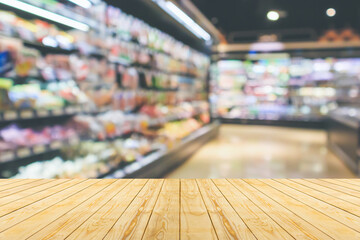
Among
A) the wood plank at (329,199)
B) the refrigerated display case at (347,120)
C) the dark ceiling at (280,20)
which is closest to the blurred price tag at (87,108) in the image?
the wood plank at (329,199)

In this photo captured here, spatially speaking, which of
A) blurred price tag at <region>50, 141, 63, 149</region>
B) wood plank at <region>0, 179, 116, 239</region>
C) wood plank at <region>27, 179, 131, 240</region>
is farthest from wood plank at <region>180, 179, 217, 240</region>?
blurred price tag at <region>50, 141, 63, 149</region>

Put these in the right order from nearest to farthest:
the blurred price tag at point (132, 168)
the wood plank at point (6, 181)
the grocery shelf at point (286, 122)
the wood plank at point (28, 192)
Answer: the wood plank at point (28, 192), the wood plank at point (6, 181), the blurred price tag at point (132, 168), the grocery shelf at point (286, 122)

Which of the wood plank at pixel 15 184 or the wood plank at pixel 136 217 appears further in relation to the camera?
the wood plank at pixel 15 184

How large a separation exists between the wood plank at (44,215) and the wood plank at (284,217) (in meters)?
1.03

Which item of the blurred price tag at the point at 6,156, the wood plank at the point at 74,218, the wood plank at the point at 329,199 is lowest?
the wood plank at the point at 329,199

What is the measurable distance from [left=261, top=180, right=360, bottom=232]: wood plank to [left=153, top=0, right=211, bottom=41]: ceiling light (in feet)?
10.7

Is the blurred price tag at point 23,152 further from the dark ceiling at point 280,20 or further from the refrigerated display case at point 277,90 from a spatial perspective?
the refrigerated display case at point 277,90

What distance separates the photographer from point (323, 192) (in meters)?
2.09

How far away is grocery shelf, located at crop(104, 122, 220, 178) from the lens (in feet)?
12.0

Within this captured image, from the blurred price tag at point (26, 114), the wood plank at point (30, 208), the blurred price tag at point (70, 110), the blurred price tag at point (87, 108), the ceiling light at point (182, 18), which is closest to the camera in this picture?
the wood plank at point (30, 208)

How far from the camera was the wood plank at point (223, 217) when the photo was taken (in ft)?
4.63

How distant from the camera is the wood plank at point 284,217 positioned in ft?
4.67

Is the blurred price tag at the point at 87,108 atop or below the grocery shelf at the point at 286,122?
atop

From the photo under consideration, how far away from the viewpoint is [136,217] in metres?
1.61
